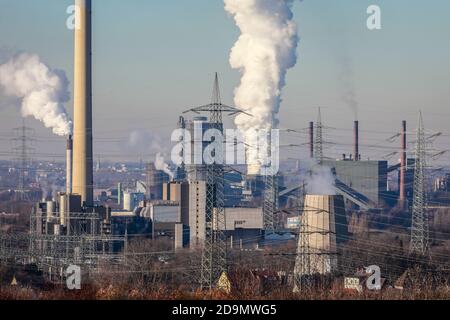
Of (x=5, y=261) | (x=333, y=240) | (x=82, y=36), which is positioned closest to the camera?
(x=5, y=261)

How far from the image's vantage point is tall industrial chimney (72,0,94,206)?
85.0 ft

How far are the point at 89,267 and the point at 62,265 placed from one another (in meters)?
0.55

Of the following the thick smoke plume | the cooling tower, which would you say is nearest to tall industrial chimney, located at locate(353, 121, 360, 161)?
the thick smoke plume

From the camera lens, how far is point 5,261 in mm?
19297

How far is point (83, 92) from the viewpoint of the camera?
2608 centimetres

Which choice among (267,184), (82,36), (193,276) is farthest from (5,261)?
(267,184)

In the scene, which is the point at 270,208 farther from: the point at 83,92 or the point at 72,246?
the point at 72,246

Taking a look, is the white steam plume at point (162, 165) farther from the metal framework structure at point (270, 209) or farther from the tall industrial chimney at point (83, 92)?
the tall industrial chimney at point (83, 92)

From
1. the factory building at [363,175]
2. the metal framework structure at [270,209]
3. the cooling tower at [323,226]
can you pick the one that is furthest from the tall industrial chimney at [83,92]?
the factory building at [363,175]

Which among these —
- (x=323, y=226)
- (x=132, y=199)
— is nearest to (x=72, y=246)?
(x=323, y=226)

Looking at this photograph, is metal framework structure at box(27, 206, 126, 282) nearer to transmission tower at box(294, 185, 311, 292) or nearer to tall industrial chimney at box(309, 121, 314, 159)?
transmission tower at box(294, 185, 311, 292)

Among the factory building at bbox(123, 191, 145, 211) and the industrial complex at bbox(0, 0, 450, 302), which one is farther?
the factory building at bbox(123, 191, 145, 211)

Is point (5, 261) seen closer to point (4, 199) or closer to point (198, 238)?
point (198, 238)
